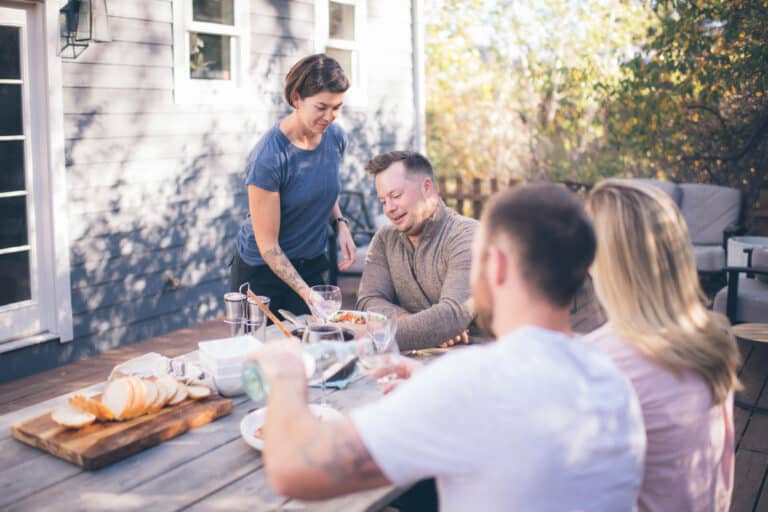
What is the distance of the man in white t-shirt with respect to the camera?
1.18 metres

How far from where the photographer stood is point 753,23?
7.24 metres

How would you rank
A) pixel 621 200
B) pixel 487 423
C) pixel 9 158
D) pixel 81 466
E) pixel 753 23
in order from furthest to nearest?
pixel 753 23 < pixel 9 158 < pixel 81 466 < pixel 621 200 < pixel 487 423

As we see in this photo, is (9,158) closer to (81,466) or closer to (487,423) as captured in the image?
(81,466)

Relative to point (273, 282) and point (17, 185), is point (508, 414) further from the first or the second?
point (17, 185)

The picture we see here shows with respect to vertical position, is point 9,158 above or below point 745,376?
above

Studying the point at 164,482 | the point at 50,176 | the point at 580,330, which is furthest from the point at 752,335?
the point at 50,176

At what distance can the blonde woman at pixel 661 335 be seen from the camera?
163 cm

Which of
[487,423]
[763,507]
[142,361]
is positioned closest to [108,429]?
[142,361]

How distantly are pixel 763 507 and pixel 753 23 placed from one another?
17.7 feet

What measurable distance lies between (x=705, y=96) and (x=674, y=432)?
6.97 metres

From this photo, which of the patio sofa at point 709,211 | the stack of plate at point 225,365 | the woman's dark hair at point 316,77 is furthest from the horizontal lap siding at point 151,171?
the patio sofa at point 709,211

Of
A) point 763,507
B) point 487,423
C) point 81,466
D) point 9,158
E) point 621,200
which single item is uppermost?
point 9,158

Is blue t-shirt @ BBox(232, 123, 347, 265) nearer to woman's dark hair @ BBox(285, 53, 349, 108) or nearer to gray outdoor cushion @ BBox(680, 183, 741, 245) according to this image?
woman's dark hair @ BBox(285, 53, 349, 108)

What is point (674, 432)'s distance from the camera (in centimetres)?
164
